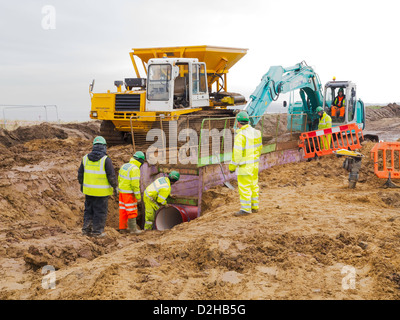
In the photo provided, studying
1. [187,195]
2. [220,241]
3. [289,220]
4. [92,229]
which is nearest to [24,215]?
[92,229]

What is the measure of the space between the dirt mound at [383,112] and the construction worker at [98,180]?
37.1m

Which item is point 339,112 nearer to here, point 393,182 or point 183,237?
point 393,182

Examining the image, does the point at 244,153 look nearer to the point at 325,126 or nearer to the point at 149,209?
the point at 149,209

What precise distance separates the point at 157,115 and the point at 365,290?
27.6ft

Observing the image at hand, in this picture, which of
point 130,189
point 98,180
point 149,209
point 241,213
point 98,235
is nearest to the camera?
point 98,180

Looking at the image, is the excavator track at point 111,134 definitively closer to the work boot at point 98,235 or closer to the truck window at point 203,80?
the truck window at point 203,80

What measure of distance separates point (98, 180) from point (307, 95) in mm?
10590

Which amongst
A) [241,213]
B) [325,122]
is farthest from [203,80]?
[241,213]

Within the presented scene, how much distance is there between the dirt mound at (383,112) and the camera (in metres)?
40.1

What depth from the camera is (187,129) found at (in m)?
11.5

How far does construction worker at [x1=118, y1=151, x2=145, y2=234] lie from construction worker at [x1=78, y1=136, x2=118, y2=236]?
783mm

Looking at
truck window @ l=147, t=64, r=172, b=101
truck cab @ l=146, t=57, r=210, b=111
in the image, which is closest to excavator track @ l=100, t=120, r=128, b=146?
truck cab @ l=146, t=57, r=210, b=111

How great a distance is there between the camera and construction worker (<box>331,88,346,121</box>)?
48.9ft

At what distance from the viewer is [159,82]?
454 inches
